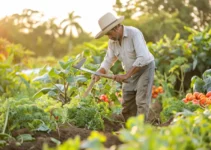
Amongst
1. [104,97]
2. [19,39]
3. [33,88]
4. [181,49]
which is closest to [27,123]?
[104,97]

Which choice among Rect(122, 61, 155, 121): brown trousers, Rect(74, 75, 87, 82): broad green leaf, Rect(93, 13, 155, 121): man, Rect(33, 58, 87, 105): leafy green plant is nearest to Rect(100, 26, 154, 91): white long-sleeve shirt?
Rect(93, 13, 155, 121): man

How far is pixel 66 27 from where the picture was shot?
215ft

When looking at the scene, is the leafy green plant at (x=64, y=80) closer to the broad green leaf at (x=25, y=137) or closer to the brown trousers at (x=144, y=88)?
the brown trousers at (x=144, y=88)

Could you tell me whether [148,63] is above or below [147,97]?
above

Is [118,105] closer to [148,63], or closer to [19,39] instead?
[148,63]

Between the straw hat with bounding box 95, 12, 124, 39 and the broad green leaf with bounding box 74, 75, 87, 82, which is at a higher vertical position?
the straw hat with bounding box 95, 12, 124, 39

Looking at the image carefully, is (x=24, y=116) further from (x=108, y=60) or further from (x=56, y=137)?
(x=108, y=60)

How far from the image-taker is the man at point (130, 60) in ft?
21.1

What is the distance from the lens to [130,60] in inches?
263

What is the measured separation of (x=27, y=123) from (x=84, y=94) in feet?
4.83

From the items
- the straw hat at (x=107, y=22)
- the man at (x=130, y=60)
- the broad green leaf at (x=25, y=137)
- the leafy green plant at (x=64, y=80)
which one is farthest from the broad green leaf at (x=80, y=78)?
the broad green leaf at (x=25, y=137)

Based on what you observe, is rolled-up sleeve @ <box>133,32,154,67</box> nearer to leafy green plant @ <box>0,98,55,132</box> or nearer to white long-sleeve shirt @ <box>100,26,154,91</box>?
white long-sleeve shirt @ <box>100,26,154,91</box>

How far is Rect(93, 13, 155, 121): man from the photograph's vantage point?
6.44 meters

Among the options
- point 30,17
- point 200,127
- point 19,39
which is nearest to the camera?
point 200,127
